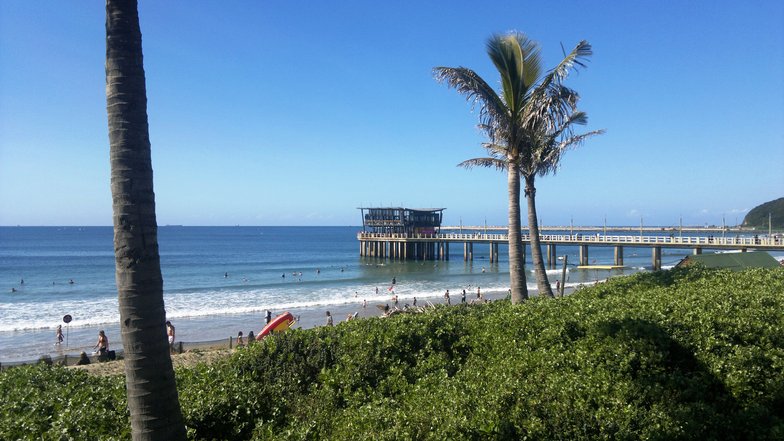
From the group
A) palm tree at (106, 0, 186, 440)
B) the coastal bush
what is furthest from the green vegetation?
palm tree at (106, 0, 186, 440)

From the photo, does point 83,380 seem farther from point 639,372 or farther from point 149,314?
point 639,372

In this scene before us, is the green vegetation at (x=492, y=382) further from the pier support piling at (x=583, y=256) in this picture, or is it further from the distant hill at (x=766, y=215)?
the distant hill at (x=766, y=215)

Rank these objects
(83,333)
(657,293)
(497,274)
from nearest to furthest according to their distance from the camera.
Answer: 1. (657,293)
2. (83,333)
3. (497,274)

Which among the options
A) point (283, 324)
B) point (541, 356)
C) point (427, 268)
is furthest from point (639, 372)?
point (427, 268)

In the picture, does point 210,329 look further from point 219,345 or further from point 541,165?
point 541,165

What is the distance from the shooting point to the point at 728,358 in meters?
5.23

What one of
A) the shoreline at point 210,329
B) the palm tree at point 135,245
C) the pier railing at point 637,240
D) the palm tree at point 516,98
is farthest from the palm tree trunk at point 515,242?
the pier railing at point 637,240

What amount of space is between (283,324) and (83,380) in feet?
29.1

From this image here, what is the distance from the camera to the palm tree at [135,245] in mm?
3443

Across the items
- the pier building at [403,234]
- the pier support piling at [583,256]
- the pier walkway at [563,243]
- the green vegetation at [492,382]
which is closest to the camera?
the green vegetation at [492,382]

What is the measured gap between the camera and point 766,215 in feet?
457

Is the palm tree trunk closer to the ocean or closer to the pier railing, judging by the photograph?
the ocean

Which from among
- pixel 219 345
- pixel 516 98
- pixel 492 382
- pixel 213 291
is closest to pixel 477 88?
pixel 516 98

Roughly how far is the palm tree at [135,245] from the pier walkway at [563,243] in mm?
38379
